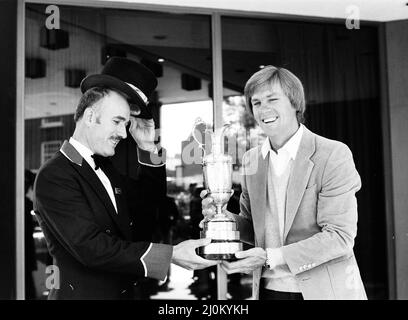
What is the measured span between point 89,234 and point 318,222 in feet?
3.19

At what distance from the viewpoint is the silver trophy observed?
7.87ft

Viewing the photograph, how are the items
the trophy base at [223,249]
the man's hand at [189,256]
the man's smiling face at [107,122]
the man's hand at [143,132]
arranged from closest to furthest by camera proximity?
1. the trophy base at [223,249]
2. the man's hand at [189,256]
3. the man's smiling face at [107,122]
4. the man's hand at [143,132]

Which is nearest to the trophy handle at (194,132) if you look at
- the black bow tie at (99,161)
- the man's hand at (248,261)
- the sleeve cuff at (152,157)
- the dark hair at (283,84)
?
the sleeve cuff at (152,157)

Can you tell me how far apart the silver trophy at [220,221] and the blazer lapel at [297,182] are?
0.23 m

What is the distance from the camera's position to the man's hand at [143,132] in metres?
2.70

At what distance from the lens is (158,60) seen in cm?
301

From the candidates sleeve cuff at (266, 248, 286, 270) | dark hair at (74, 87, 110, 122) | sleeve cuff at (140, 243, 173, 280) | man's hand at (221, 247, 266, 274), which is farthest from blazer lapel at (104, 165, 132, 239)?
sleeve cuff at (266, 248, 286, 270)

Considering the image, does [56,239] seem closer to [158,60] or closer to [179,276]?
[179,276]

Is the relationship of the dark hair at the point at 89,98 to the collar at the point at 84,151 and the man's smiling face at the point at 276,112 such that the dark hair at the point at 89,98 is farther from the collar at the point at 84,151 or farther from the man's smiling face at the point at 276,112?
the man's smiling face at the point at 276,112

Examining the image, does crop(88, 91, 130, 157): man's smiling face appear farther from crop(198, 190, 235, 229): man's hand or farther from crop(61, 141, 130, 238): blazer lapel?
crop(198, 190, 235, 229): man's hand

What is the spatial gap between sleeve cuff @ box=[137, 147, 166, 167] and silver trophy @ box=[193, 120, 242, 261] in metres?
0.42
